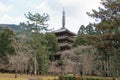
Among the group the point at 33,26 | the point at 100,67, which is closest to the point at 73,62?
the point at 100,67

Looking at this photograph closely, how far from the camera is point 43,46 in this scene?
153 feet

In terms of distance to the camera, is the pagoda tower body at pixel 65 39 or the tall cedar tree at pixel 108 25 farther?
the pagoda tower body at pixel 65 39

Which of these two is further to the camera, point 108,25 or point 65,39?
point 65,39

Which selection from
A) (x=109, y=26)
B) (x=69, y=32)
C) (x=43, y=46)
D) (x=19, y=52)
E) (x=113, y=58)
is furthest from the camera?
(x=69, y=32)

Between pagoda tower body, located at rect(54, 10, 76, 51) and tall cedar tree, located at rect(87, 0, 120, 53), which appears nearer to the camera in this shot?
tall cedar tree, located at rect(87, 0, 120, 53)

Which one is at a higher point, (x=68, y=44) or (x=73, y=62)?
(x=68, y=44)

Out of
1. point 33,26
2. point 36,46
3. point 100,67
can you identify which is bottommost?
point 100,67

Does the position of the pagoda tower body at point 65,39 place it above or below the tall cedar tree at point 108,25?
above

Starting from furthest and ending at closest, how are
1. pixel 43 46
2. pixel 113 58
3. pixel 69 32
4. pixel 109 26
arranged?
pixel 69 32, pixel 43 46, pixel 113 58, pixel 109 26

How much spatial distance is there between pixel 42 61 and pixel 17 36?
5.42m

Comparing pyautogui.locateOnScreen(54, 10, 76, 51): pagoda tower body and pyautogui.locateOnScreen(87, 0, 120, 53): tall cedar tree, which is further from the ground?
pyautogui.locateOnScreen(54, 10, 76, 51): pagoda tower body

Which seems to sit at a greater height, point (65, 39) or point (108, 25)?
point (65, 39)

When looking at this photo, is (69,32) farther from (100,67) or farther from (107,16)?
(107,16)

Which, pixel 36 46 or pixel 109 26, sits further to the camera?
pixel 36 46
